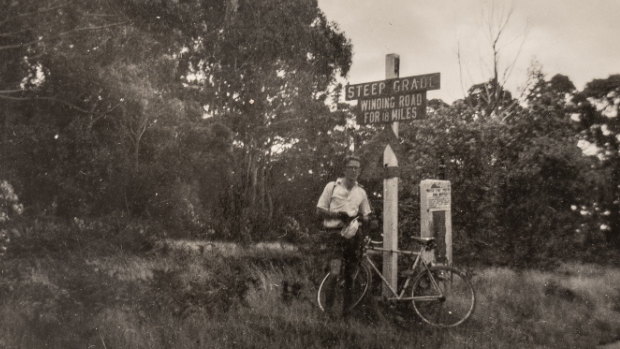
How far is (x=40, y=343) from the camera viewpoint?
5.51 m

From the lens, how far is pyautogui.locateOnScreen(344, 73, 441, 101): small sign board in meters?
7.49

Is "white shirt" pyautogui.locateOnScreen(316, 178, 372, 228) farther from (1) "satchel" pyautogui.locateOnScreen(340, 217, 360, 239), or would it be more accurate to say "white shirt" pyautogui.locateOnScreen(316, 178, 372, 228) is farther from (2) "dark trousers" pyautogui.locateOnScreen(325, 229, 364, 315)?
(2) "dark trousers" pyautogui.locateOnScreen(325, 229, 364, 315)

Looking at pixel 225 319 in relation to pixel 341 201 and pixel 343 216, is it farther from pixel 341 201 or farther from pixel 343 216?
pixel 341 201

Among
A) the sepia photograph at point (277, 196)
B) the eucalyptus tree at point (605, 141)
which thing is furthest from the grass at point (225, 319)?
the eucalyptus tree at point (605, 141)

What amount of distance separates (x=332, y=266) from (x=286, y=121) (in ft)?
79.4

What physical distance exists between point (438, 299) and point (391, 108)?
97.6 inches

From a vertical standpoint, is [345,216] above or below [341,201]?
below

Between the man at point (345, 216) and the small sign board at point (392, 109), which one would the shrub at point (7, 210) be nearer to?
the man at point (345, 216)

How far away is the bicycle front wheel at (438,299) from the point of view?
6944mm

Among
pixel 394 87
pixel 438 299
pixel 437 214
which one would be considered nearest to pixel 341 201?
pixel 438 299

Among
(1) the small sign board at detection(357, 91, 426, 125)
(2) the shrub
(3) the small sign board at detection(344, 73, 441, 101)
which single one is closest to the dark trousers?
(1) the small sign board at detection(357, 91, 426, 125)

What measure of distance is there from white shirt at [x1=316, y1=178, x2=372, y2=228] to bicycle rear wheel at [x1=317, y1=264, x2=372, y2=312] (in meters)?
0.65

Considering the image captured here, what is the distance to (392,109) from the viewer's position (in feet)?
25.6

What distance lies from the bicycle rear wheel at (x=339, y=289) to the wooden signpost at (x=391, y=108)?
323 millimetres
